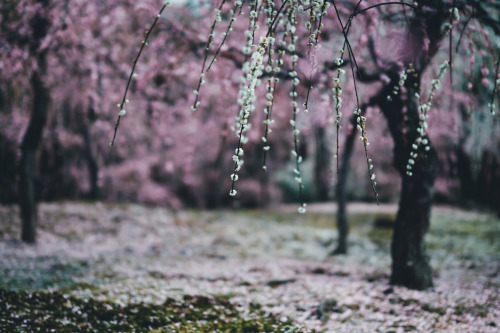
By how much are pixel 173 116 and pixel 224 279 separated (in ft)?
22.1

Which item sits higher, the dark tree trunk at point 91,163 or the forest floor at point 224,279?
the dark tree trunk at point 91,163

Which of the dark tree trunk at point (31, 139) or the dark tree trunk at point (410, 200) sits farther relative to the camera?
the dark tree trunk at point (31, 139)

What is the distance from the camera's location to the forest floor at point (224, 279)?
4.28 meters

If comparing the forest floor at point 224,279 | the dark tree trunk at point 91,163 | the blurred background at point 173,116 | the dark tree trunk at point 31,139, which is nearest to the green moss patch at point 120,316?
the forest floor at point 224,279

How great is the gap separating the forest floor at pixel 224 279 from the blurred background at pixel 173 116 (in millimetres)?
2019

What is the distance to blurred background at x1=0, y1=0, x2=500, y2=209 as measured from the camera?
7105 millimetres

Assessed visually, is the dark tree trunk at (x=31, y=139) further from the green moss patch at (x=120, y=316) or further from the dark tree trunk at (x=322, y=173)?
the dark tree trunk at (x=322, y=173)

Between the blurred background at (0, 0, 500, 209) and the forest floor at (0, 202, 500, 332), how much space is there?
2.02m

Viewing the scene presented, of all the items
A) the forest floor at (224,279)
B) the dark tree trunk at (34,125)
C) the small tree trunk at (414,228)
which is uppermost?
the dark tree trunk at (34,125)

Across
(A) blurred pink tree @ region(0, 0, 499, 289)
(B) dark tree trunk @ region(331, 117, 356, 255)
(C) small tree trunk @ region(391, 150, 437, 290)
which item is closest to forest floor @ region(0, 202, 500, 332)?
(C) small tree trunk @ region(391, 150, 437, 290)

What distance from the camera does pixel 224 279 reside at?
6.14 meters

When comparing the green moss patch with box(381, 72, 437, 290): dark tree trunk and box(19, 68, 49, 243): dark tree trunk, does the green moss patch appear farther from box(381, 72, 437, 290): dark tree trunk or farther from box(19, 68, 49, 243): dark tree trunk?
box(19, 68, 49, 243): dark tree trunk

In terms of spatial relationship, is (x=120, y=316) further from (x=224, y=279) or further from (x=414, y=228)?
(x=414, y=228)

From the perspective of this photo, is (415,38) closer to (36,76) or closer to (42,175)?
(36,76)
